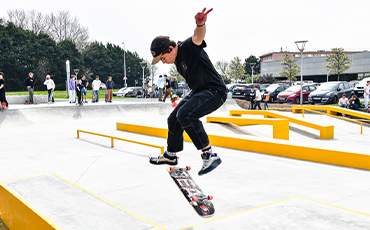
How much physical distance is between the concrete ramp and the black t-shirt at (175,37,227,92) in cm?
136

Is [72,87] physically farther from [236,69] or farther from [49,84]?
[236,69]

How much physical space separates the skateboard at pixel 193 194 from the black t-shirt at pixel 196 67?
86 centimetres

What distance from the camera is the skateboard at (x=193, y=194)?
8.29ft

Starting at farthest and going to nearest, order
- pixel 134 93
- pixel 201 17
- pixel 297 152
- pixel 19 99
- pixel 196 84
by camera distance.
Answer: pixel 134 93 < pixel 19 99 < pixel 297 152 < pixel 196 84 < pixel 201 17

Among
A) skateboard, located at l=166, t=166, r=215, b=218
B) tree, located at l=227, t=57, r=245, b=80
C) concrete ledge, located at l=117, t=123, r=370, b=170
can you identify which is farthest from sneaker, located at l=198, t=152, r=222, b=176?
tree, located at l=227, t=57, r=245, b=80

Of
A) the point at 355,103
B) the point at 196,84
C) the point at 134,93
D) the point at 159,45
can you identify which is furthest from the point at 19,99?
the point at 355,103

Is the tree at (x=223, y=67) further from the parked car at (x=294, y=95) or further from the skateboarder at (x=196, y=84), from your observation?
the skateboarder at (x=196, y=84)

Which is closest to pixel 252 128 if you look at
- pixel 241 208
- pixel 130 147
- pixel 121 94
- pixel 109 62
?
pixel 130 147

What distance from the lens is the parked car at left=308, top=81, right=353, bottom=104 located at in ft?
65.5

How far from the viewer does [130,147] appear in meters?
7.34

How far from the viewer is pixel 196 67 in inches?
107

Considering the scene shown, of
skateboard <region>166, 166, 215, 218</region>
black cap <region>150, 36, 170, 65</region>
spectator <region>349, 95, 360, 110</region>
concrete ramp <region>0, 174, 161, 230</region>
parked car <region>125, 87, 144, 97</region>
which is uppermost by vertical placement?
black cap <region>150, 36, 170, 65</region>

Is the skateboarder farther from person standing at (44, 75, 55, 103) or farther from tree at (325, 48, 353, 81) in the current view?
tree at (325, 48, 353, 81)

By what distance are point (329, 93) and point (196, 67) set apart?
65.4ft
